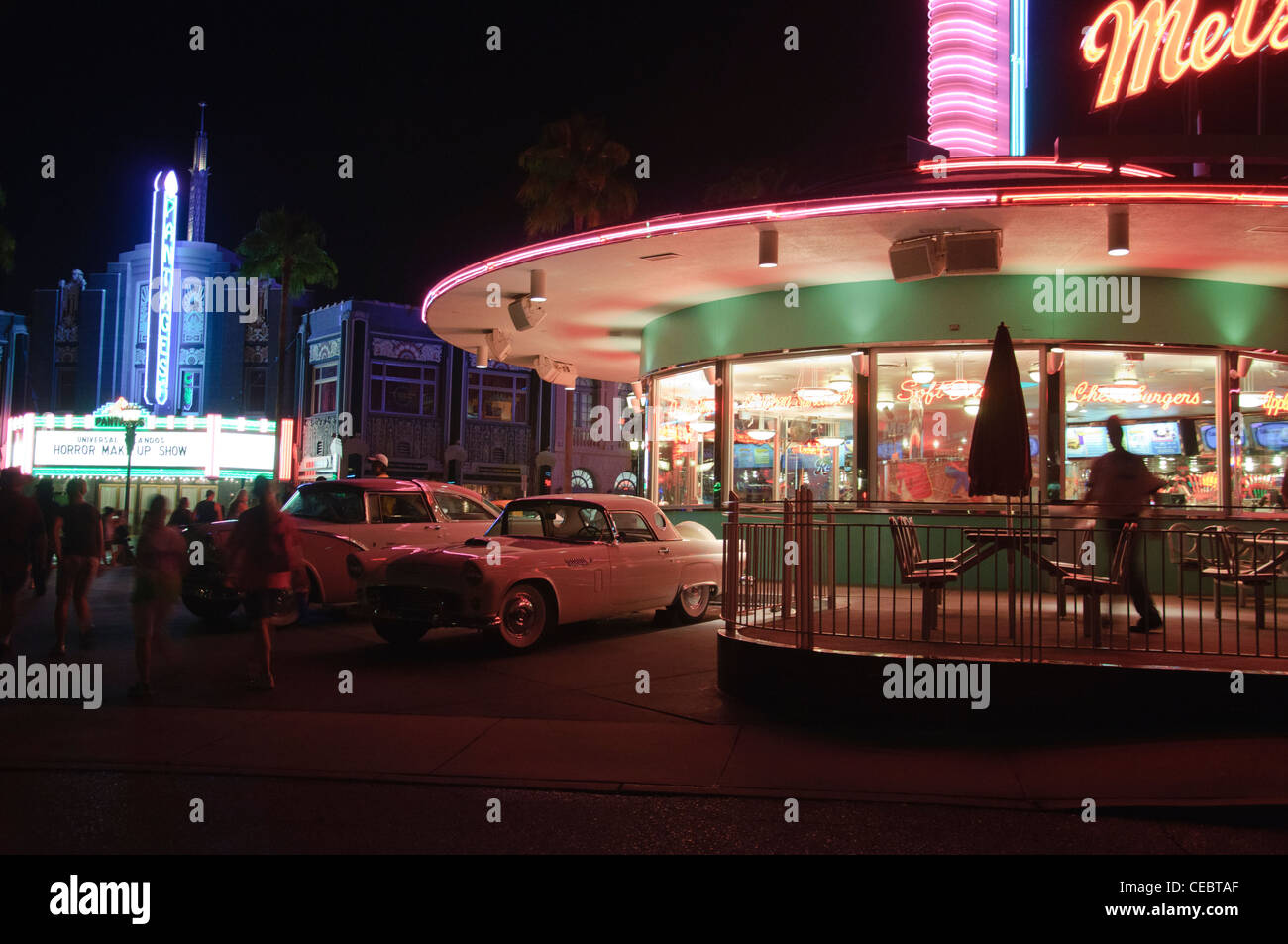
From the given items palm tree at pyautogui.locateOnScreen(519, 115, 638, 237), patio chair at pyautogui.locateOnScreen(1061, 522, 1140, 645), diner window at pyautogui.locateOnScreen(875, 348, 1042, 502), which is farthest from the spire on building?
patio chair at pyautogui.locateOnScreen(1061, 522, 1140, 645)

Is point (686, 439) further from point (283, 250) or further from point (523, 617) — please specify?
point (283, 250)

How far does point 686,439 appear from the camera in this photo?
1692 cm

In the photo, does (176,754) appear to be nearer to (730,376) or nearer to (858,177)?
(730,376)

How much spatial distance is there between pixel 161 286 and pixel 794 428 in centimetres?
3219

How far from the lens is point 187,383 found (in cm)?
4066

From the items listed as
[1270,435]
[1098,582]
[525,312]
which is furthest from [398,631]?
[1270,435]

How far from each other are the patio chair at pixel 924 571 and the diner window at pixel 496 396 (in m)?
33.0

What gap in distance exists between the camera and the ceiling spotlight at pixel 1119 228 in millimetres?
10746

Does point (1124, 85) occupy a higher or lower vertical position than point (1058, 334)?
higher

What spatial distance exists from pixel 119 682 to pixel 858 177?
1116cm

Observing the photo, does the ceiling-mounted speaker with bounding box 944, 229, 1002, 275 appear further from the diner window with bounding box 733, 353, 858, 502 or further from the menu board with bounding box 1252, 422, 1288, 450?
the menu board with bounding box 1252, 422, 1288, 450

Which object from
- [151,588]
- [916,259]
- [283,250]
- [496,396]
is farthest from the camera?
[496,396]

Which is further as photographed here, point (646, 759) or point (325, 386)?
point (325, 386)
